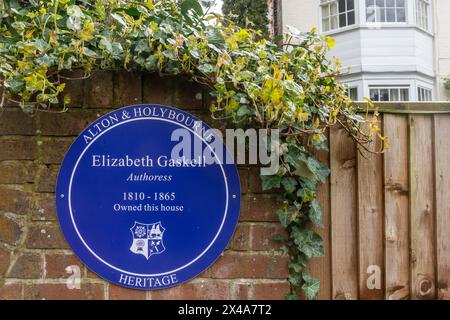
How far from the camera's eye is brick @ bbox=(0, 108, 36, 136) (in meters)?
1.58

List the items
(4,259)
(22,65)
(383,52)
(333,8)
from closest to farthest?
1. (22,65)
2. (4,259)
3. (383,52)
4. (333,8)

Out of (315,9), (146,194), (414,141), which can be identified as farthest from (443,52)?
(146,194)

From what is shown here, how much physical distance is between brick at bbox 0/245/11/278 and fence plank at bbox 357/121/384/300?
1.24m

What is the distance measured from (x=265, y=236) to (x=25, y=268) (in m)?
0.83

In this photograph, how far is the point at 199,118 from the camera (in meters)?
1.62

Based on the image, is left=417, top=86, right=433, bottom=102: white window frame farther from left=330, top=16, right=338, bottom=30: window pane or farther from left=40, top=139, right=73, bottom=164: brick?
left=40, top=139, right=73, bottom=164: brick

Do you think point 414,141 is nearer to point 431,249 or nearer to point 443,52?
point 431,249

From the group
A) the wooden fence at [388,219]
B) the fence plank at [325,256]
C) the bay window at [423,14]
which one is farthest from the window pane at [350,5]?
the fence plank at [325,256]

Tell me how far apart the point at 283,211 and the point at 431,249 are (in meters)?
0.61

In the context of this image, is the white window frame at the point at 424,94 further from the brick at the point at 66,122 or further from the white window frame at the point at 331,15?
the brick at the point at 66,122

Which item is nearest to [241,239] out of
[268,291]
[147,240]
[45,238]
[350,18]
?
[268,291]

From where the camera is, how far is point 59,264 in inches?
61.9

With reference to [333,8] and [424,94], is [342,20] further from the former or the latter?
[424,94]

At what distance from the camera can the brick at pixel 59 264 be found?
1568 mm
